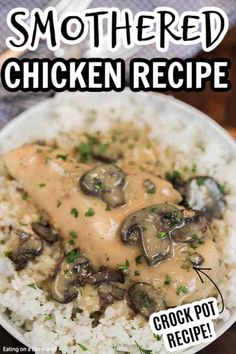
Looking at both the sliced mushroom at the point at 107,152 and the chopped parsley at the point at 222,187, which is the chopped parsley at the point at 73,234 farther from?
the chopped parsley at the point at 222,187

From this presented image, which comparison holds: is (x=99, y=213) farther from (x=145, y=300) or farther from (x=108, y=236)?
(x=145, y=300)

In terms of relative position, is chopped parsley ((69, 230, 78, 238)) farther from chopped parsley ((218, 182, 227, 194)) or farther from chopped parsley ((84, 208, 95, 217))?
chopped parsley ((218, 182, 227, 194))

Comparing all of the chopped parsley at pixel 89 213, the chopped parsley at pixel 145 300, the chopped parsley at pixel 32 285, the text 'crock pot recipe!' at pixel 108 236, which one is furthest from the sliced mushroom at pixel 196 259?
the chopped parsley at pixel 32 285

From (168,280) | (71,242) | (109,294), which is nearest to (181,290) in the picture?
(168,280)

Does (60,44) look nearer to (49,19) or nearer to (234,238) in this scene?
(49,19)

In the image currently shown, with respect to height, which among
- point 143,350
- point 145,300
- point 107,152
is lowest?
point 143,350

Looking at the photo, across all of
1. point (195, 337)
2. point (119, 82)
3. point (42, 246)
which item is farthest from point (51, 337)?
point (119, 82)
